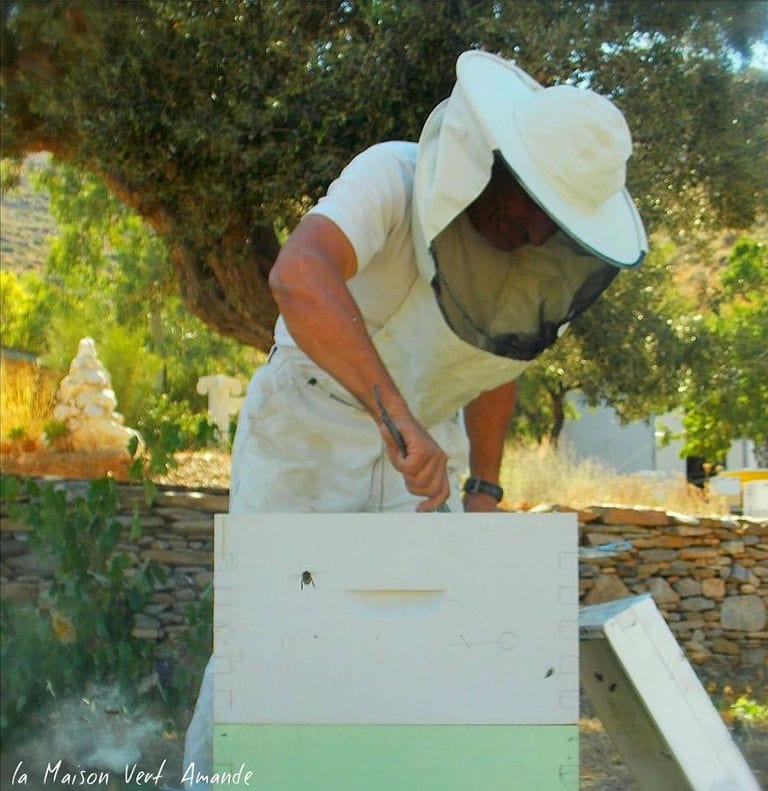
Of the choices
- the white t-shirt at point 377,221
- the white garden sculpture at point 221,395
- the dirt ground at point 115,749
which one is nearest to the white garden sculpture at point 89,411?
the white garden sculpture at point 221,395

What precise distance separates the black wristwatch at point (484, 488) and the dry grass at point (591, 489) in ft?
17.8

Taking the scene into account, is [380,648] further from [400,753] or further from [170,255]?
[170,255]

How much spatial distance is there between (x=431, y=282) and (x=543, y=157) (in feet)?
1.03

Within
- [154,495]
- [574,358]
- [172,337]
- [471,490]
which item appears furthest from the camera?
[172,337]

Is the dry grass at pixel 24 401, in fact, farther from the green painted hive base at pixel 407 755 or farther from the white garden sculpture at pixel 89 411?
the green painted hive base at pixel 407 755

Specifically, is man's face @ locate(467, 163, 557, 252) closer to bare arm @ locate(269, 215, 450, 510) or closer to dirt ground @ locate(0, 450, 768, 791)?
bare arm @ locate(269, 215, 450, 510)

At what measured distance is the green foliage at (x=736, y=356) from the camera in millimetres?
6402

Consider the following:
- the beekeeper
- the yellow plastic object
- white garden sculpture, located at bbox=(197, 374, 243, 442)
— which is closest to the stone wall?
the yellow plastic object

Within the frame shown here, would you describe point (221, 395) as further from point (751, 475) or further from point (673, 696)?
point (673, 696)

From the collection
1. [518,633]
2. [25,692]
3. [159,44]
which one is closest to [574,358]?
[159,44]

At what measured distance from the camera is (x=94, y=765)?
4.10 m

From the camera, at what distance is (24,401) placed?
925 cm

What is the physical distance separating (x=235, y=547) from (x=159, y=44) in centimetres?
409

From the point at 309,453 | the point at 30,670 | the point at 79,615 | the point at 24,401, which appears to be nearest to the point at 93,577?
the point at 79,615
